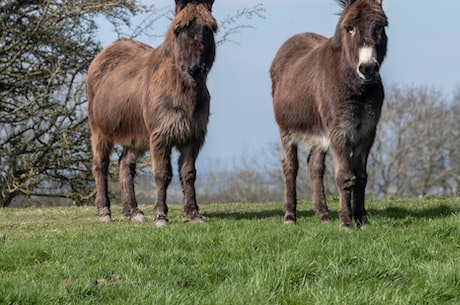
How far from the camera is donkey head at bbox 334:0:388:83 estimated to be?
7.94 meters

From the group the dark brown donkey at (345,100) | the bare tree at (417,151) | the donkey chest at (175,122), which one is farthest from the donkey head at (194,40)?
the bare tree at (417,151)

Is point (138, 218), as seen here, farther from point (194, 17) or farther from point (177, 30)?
point (194, 17)

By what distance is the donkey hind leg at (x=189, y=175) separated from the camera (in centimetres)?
983

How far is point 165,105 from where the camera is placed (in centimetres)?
962

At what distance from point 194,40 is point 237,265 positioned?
13.1 feet

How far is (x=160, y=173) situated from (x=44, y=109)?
8.74m

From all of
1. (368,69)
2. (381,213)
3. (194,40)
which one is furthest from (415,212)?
(194,40)

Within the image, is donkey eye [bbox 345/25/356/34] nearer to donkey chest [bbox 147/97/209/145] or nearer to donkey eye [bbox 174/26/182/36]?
donkey eye [bbox 174/26/182/36]

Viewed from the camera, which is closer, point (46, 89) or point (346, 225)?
point (346, 225)

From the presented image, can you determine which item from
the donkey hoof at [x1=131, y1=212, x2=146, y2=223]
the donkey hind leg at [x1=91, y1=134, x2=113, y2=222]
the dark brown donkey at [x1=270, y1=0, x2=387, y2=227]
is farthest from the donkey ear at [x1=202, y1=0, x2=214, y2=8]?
the donkey hoof at [x1=131, y1=212, x2=146, y2=223]

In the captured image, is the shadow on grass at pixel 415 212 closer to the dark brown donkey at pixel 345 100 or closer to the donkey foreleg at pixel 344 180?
the dark brown donkey at pixel 345 100

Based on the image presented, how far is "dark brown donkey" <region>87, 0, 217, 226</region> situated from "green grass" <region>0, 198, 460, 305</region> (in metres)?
1.23

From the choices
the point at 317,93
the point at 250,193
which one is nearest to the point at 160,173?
the point at 317,93

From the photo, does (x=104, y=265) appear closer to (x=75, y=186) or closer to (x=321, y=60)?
(x=321, y=60)
